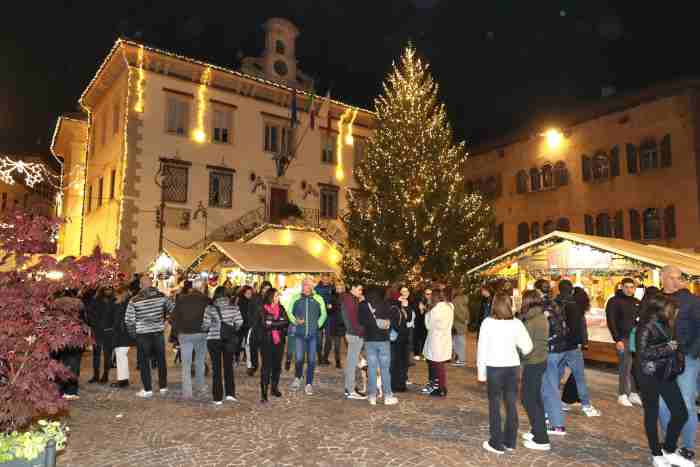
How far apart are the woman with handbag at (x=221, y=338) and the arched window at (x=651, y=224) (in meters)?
19.3

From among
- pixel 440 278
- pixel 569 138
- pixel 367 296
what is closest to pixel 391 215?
pixel 440 278

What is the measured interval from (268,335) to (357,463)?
3.09 metres

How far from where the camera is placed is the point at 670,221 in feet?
65.4

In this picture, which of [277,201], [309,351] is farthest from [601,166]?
[309,351]

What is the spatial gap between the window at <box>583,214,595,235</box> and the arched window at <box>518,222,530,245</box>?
3.26 meters

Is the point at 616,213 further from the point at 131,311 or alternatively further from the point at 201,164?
the point at 131,311

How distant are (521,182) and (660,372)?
22671 millimetres

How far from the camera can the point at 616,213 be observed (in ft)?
72.4

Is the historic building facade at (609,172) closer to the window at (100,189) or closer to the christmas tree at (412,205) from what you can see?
the christmas tree at (412,205)

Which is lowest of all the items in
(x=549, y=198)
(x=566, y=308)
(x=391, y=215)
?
(x=566, y=308)

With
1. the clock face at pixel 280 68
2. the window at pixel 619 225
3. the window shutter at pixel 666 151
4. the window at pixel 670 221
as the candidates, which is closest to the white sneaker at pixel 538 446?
the window at pixel 670 221

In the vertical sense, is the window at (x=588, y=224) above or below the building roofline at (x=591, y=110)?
below

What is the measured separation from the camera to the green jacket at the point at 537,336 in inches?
227

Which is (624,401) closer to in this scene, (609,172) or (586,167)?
(609,172)
